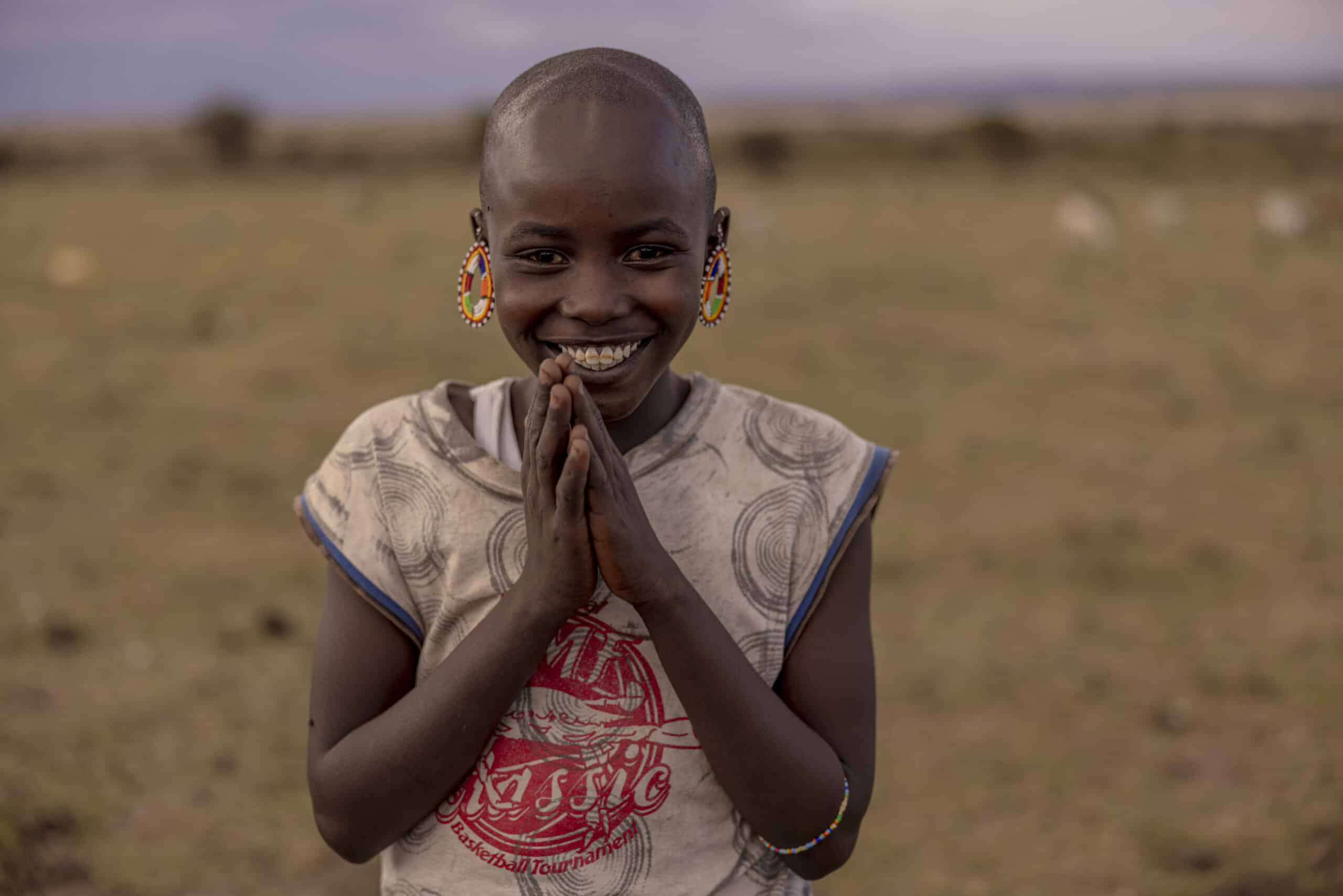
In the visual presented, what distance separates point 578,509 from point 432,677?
0.34 m

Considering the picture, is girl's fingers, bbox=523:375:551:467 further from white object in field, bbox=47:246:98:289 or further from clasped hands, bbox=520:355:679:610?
white object in field, bbox=47:246:98:289

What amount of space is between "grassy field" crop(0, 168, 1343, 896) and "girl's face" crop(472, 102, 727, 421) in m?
2.44

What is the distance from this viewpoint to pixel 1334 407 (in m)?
8.70

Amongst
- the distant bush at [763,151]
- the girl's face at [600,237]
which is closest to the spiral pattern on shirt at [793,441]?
the girl's face at [600,237]

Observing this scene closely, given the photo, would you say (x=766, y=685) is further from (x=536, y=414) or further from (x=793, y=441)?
(x=536, y=414)

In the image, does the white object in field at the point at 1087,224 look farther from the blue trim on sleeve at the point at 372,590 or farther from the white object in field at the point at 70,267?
the blue trim on sleeve at the point at 372,590

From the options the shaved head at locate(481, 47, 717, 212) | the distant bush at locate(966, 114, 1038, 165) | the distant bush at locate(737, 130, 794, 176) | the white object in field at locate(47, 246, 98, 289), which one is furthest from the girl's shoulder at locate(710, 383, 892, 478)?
the distant bush at locate(966, 114, 1038, 165)

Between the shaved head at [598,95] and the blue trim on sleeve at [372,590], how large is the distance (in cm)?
55

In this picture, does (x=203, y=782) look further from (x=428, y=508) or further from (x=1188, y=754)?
(x=1188, y=754)

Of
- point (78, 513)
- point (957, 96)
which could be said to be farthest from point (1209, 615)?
point (957, 96)

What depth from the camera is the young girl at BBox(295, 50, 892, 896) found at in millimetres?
1574

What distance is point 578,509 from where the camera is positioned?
153 centimetres

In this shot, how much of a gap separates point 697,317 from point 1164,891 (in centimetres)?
269

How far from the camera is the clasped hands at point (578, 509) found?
4.90 ft
